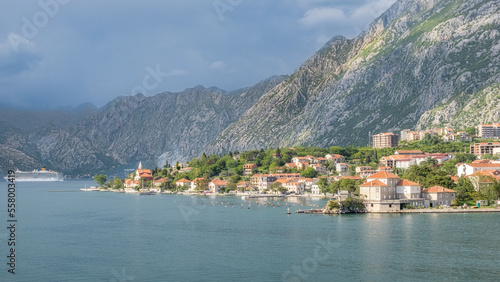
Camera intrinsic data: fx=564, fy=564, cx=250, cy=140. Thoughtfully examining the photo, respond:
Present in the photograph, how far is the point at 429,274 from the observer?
137ft

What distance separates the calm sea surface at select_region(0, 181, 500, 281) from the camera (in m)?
42.5

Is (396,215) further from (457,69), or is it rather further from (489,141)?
(457,69)

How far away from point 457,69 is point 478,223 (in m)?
143

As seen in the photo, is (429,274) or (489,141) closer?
(429,274)

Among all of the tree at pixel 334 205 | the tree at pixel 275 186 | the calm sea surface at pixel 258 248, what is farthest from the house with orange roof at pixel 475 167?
the tree at pixel 275 186

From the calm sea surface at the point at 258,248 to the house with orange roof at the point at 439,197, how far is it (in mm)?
8056

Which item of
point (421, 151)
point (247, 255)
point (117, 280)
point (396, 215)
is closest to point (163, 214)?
point (396, 215)

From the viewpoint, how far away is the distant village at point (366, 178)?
84.1 meters

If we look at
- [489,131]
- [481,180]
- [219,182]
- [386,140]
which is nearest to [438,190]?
[481,180]

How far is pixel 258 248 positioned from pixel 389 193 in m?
36.8

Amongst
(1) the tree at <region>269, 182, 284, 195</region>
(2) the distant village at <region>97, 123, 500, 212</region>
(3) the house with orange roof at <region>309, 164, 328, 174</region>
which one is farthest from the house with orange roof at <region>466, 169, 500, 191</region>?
(3) the house with orange roof at <region>309, 164, 328, 174</region>

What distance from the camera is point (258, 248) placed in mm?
53000

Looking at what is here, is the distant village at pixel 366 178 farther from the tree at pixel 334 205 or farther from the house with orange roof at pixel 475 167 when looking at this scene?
the tree at pixel 334 205

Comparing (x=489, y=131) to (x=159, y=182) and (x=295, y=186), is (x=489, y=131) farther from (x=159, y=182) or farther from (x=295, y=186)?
(x=159, y=182)
